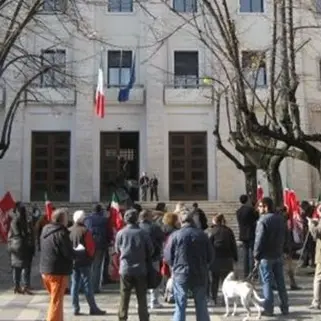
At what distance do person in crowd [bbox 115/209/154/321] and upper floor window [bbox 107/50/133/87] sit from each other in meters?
25.5

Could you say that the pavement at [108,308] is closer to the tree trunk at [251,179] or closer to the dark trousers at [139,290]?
the dark trousers at [139,290]

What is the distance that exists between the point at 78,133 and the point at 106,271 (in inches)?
774

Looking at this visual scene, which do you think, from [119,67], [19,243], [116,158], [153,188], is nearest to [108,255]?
[19,243]

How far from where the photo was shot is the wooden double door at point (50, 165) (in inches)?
1316

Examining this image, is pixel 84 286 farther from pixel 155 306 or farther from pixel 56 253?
pixel 56 253

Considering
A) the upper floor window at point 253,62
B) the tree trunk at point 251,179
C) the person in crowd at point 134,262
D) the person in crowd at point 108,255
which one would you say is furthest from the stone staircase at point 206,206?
the person in crowd at point 134,262

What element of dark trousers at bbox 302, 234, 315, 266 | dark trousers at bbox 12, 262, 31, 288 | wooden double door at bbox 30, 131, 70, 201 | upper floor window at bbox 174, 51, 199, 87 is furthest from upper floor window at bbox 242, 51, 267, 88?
wooden double door at bbox 30, 131, 70, 201

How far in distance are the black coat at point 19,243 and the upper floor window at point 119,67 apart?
71.0ft

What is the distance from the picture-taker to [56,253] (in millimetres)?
8812

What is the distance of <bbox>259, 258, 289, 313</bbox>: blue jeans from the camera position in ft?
32.7

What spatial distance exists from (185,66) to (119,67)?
3.46m

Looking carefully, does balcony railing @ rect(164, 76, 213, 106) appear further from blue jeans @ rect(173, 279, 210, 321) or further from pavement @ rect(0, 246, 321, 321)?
blue jeans @ rect(173, 279, 210, 321)

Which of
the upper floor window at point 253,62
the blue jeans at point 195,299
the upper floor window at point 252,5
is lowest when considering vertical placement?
the blue jeans at point 195,299

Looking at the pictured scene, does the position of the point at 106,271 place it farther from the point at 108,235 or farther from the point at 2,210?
the point at 2,210
